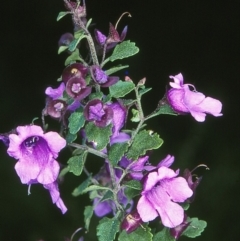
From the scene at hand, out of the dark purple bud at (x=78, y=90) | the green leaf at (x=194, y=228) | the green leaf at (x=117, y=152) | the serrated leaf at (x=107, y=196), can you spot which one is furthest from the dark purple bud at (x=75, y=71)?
the green leaf at (x=194, y=228)

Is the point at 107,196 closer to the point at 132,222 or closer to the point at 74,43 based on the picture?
the point at 132,222

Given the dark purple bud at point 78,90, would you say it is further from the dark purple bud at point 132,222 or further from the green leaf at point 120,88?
the dark purple bud at point 132,222

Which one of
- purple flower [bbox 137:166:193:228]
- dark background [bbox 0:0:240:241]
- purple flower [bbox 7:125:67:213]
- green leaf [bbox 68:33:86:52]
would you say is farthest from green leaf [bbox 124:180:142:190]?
dark background [bbox 0:0:240:241]

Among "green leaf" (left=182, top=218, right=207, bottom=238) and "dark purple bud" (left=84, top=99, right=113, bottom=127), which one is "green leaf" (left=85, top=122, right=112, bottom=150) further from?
"green leaf" (left=182, top=218, right=207, bottom=238)

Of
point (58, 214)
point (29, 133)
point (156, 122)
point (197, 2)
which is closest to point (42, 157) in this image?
point (29, 133)

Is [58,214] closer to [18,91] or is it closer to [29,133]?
[18,91]

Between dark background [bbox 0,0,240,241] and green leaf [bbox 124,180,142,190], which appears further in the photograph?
dark background [bbox 0,0,240,241]
